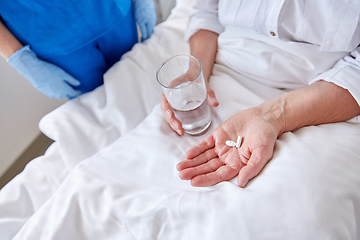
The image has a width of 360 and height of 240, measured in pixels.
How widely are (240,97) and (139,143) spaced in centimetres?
34

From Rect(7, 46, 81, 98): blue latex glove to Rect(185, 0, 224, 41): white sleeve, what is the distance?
22.0 inches

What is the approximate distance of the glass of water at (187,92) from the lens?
68 centimetres

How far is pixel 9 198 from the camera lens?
0.78m

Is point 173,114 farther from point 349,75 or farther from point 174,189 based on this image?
point 349,75

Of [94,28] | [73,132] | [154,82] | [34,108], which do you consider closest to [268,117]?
[154,82]

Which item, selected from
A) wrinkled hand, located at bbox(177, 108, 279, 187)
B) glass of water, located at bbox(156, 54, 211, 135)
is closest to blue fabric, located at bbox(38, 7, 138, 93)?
glass of water, located at bbox(156, 54, 211, 135)

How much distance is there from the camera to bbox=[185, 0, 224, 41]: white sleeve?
3.11ft

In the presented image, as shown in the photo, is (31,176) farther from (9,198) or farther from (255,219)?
(255,219)

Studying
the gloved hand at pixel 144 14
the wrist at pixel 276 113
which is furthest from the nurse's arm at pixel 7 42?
the wrist at pixel 276 113

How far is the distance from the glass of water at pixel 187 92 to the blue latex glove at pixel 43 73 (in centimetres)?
55

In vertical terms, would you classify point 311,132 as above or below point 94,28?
below

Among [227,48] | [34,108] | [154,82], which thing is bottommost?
[34,108]

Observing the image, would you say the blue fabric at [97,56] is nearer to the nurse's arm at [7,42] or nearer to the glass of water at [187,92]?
the nurse's arm at [7,42]

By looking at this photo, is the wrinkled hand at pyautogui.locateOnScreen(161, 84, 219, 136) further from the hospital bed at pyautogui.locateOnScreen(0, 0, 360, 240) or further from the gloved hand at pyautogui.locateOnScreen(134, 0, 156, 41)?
the gloved hand at pyautogui.locateOnScreen(134, 0, 156, 41)
